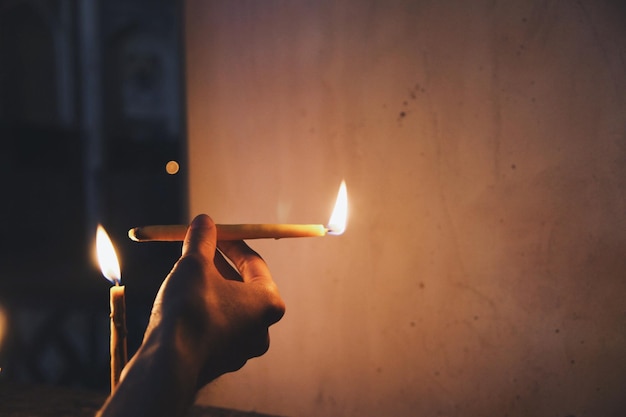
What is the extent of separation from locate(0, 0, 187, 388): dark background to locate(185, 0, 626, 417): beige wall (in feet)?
13.6

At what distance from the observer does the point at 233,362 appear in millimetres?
970

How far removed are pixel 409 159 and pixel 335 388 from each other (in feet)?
3.06

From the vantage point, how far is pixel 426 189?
5.45 ft

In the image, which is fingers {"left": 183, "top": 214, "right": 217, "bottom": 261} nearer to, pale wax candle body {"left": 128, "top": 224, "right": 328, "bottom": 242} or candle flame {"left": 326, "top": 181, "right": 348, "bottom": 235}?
pale wax candle body {"left": 128, "top": 224, "right": 328, "bottom": 242}

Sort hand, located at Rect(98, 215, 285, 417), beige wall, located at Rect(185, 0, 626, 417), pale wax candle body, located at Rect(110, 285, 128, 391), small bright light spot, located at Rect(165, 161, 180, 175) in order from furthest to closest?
1. small bright light spot, located at Rect(165, 161, 180, 175)
2. beige wall, located at Rect(185, 0, 626, 417)
3. pale wax candle body, located at Rect(110, 285, 128, 391)
4. hand, located at Rect(98, 215, 285, 417)

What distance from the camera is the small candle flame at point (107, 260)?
3.08 ft

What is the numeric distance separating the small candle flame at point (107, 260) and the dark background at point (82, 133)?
476cm

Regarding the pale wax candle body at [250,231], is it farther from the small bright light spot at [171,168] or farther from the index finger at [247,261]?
the small bright light spot at [171,168]

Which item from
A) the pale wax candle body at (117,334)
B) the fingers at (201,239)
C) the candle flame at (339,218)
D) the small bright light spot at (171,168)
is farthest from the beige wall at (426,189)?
the small bright light spot at (171,168)

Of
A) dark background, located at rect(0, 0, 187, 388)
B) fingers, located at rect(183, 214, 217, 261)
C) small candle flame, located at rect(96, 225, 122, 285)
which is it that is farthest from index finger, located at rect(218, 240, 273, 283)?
dark background, located at rect(0, 0, 187, 388)

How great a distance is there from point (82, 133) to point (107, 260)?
1016 centimetres

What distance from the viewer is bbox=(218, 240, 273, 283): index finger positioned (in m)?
1.07

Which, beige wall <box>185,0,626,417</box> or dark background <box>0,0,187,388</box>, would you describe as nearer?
beige wall <box>185,0,626,417</box>

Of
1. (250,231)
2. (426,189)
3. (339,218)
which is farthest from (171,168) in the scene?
(250,231)
